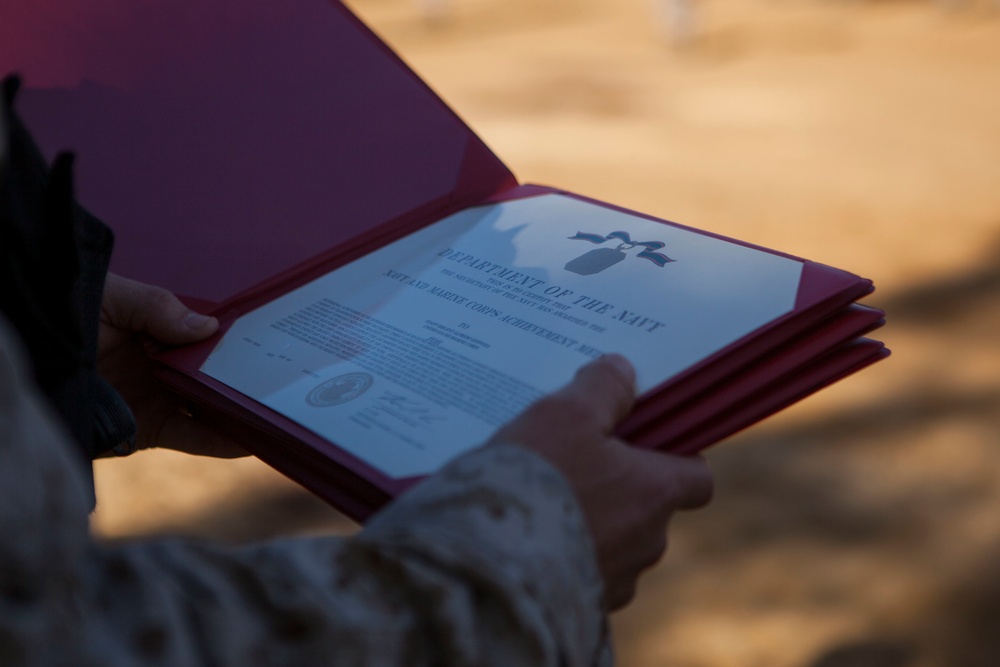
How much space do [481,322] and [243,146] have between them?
0.30 m

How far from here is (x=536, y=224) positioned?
81 centimetres

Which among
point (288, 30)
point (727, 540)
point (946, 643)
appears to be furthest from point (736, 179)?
point (288, 30)

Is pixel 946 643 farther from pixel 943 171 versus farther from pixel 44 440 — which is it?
pixel 943 171

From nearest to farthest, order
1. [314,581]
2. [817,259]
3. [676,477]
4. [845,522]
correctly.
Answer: [314,581], [676,477], [845,522], [817,259]

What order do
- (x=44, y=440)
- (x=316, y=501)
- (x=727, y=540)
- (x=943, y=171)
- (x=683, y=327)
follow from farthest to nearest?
(x=943, y=171), (x=316, y=501), (x=727, y=540), (x=683, y=327), (x=44, y=440)

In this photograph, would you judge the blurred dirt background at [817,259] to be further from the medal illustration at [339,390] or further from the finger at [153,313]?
the medal illustration at [339,390]

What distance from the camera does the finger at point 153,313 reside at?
76 cm

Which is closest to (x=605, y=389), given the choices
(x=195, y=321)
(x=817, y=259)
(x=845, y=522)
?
(x=195, y=321)

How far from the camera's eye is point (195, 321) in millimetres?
763

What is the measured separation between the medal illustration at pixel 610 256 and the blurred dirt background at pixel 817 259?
895mm

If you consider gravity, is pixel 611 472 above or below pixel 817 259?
above

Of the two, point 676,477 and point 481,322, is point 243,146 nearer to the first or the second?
point 481,322

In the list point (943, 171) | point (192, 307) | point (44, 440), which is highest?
point (44, 440)

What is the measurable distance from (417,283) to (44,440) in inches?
16.4
